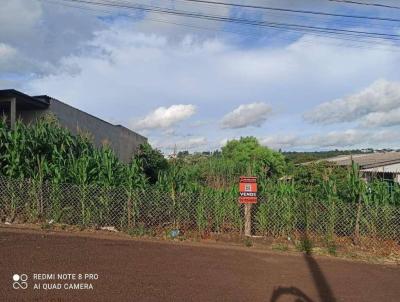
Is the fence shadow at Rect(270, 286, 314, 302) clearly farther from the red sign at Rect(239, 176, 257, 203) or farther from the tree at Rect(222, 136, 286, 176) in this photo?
the tree at Rect(222, 136, 286, 176)

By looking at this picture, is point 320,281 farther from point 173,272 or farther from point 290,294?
point 173,272

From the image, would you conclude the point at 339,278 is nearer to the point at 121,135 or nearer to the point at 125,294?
the point at 125,294

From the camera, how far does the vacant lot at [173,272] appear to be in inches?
229

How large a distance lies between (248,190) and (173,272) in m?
3.94

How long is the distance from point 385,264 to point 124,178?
21.0 ft

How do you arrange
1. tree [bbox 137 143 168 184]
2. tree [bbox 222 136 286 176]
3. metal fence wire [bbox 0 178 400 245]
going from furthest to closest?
tree [bbox 222 136 286 176]
tree [bbox 137 143 168 184]
metal fence wire [bbox 0 178 400 245]

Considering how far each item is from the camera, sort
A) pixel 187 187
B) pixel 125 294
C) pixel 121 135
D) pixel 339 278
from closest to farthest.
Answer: pixel 125 294, pixel 339 278, pixel 187 187, pixel 121 135

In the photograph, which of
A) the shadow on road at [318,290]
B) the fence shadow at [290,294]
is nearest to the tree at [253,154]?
the shadow on road at [318,290]

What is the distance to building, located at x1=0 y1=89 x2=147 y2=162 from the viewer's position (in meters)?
14.3

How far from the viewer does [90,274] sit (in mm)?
6418

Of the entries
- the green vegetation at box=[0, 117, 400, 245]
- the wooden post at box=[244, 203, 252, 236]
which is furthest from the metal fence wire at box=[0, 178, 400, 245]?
the wooden post at box=[244, 203, 252, 236]

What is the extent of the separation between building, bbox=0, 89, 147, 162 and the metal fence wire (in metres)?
2.65

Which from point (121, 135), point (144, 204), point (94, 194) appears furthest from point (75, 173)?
point (121, 135)

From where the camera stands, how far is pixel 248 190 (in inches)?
411
